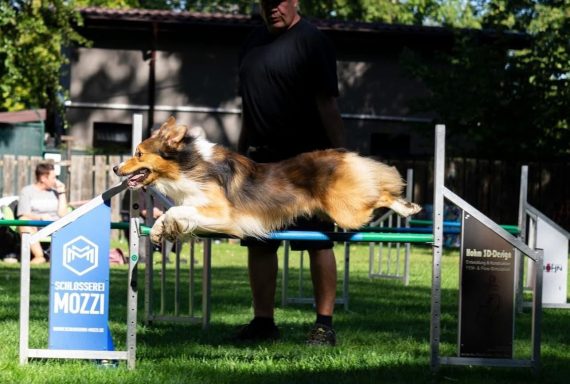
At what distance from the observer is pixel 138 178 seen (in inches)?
220

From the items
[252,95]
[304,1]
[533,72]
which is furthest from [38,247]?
[304,1]

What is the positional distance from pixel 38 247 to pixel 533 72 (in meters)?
12.0

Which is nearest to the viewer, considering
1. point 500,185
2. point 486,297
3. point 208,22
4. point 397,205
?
point 486,297

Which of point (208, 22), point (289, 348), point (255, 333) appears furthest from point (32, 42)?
point (289, 348)

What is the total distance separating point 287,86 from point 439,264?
154 centimetres

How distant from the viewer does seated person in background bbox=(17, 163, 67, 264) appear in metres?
14.5

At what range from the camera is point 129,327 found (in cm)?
566

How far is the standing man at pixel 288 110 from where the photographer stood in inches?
255

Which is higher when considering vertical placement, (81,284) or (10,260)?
(81,284)

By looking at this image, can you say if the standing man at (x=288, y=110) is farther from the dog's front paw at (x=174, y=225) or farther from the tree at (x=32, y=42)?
the tree at (x=32, y=42)

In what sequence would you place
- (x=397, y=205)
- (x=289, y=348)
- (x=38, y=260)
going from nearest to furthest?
(x=397, y=205), (x=289, y=348), (x=38, y=260)

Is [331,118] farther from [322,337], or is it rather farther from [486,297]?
[486,297]

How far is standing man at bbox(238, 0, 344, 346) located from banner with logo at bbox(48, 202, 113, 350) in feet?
3.93

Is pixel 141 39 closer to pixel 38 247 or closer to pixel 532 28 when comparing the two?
pixel 532 28
